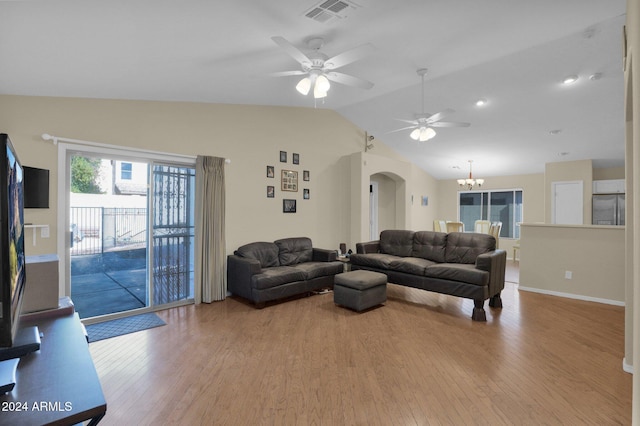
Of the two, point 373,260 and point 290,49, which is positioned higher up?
point 290,49

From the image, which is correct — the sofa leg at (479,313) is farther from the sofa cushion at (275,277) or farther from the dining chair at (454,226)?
the dining chair at (454,226)

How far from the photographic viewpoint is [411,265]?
468 centimetres

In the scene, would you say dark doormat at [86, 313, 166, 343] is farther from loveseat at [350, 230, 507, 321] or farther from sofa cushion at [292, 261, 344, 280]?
loveseat at [350, 230, 507, 321]

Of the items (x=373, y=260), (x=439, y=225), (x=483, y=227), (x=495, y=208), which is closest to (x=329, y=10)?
(x=373, y=260)

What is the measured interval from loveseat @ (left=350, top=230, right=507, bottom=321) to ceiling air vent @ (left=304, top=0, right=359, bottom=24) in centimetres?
331

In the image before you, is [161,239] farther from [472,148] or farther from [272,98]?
[472,148]

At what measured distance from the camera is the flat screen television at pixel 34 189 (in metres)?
2.44

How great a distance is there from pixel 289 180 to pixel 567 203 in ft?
21.2

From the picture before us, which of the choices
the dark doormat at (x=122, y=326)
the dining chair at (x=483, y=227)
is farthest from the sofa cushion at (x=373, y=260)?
the dining chair at (x=483, y=227)

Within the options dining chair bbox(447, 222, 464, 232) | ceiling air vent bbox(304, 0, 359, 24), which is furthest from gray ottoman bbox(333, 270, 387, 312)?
dining chair bbox(447, 222, 464, 232)

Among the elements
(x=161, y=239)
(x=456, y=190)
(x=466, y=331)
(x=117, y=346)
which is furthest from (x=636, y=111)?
(x=456, y=190)

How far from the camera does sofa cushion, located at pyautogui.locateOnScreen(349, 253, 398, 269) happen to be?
506cm

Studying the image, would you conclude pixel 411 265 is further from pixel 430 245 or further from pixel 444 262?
pixel 430 245

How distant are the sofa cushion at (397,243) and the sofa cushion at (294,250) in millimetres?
1386
